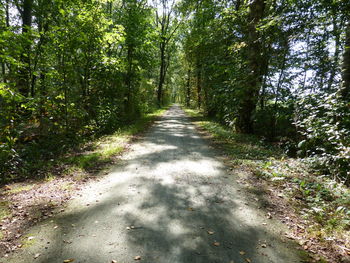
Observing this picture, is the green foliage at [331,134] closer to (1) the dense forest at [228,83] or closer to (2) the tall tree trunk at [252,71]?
(1) the dense forest at [228,83]

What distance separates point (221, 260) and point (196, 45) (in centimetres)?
1409

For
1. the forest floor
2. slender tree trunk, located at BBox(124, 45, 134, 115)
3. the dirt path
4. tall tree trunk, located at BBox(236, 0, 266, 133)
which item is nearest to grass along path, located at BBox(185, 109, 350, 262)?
the forest floor

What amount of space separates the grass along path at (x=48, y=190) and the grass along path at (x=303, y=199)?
3.89 meters

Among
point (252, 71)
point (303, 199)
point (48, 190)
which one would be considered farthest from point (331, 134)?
point (48, 190)

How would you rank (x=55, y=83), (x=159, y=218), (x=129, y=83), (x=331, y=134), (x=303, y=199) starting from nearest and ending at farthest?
(x=159, y=218) → (x=303, y=199) → (x=331, y=134) → (x=55, y=83) → (x=129, y=83)

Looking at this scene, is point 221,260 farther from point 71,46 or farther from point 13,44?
point 71,46

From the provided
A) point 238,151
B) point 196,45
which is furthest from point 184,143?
point 196,45

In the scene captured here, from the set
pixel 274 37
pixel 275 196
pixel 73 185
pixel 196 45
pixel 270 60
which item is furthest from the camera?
pixel 196 45

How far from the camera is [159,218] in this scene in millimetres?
3652

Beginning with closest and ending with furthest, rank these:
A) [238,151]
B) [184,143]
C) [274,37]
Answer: [238,151] → [274,37] → [184,143]

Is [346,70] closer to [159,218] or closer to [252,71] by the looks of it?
[252,71]

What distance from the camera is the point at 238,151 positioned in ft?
25.3


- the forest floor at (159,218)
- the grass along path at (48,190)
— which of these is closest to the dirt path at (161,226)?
the forest floor at (159,218)

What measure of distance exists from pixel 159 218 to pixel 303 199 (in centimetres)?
294
